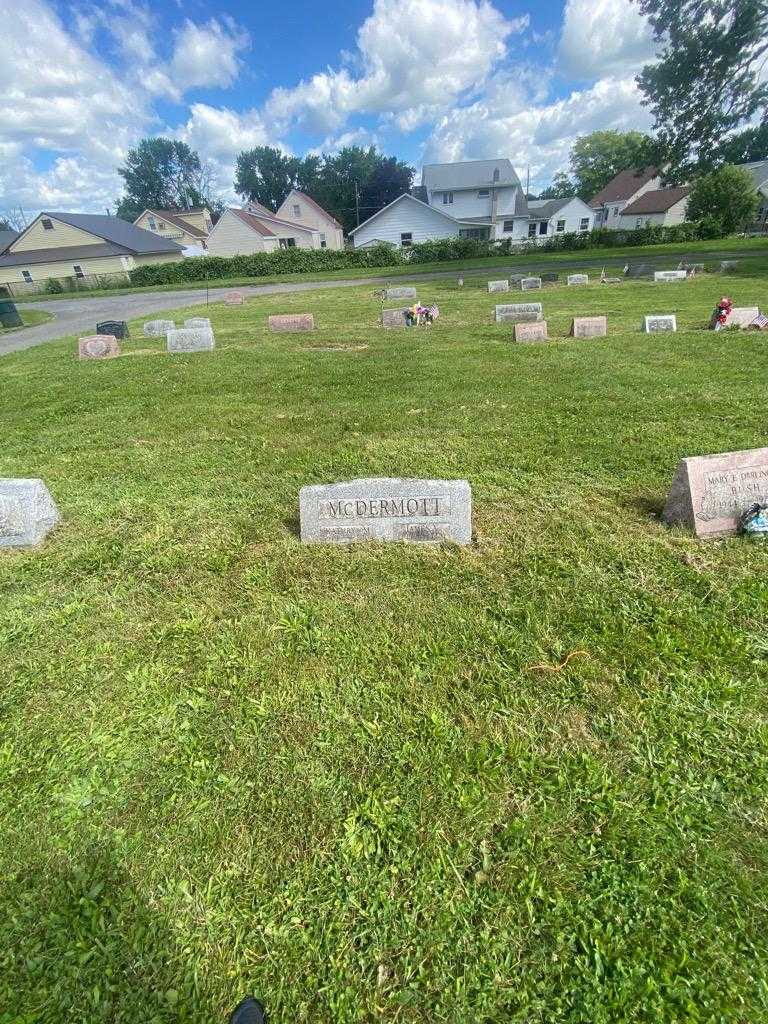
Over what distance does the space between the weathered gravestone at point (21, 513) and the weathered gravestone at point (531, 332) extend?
34.5 feet

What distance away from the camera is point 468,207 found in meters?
50.7

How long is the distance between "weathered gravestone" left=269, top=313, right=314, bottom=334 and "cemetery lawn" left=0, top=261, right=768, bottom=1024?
35.9 ft

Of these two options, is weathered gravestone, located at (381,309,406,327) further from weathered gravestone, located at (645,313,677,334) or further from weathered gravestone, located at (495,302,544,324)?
weathered gravestone, located at (645,313,677,334)

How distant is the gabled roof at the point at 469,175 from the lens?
49469 mm

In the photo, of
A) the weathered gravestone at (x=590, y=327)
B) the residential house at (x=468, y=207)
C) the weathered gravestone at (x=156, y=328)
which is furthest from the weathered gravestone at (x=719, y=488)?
the residential house at (x=468, y=207)

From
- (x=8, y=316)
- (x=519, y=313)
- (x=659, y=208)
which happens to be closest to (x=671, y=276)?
(x=519, y=313)

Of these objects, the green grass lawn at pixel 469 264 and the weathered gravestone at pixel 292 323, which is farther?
the green grass lawn at pixel 469 264

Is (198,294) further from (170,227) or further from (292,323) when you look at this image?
(170,227)

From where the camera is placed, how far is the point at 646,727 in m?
2.55

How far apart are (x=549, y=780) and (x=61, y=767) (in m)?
2.46

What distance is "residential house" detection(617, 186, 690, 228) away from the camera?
179ft

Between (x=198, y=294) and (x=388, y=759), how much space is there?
35.0 meters

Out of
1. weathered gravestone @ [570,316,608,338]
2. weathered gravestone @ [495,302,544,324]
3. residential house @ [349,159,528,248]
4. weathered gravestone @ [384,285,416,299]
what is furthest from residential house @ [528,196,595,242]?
weathered gravestone @ [570,316,608,338]

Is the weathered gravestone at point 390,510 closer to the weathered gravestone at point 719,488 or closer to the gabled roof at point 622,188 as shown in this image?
the weathered gravestone at point 719,488
